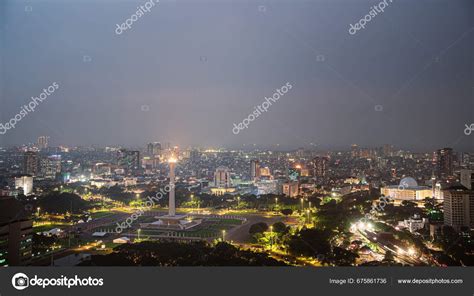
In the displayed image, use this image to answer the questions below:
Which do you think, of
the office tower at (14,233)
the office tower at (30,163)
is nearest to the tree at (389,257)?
the office tower at (14,233)

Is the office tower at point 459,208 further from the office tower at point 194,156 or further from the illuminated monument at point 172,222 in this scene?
the office tower at point 194,156

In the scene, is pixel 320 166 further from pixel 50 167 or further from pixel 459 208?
pixel 50 167

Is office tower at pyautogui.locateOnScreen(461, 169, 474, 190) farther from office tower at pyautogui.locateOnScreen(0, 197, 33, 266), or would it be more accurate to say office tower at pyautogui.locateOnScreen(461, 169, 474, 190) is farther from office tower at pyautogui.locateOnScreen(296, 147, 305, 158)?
office tower at pyautogui.locateOnScreen(296, 147, 305, 158)

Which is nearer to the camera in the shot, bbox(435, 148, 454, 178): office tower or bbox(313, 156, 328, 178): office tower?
bbox(435, 148, 454, 178): office tower

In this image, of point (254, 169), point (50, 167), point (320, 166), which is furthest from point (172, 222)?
point (320, 166)

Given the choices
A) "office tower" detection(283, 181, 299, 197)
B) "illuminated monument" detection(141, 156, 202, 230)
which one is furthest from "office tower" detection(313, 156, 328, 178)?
Answer: "illuminated monument" detection(141, 156, 202, 230)
